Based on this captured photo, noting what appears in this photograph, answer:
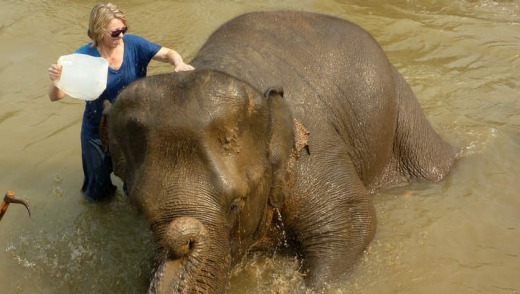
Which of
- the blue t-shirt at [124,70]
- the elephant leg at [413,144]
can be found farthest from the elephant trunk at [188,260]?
the elephant leg at [413,144]

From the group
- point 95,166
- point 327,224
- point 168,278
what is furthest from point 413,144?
point 168,278

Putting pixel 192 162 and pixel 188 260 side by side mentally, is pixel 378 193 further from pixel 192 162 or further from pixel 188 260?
pixel 188 260

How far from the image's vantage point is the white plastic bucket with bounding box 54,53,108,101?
376cm

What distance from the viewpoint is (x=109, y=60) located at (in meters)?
4.05

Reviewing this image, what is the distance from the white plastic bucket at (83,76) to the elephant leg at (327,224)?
1386 mm

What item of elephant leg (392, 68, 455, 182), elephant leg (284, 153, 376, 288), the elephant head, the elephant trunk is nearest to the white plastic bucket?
the elephant head

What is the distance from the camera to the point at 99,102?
4137 mm

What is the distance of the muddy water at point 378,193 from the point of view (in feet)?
13.4

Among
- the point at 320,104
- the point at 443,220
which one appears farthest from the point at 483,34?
the point at 320,104

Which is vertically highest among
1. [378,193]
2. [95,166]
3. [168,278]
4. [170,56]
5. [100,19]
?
[100,19]

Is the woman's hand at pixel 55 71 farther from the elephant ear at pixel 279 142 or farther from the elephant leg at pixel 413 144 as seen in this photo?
the elephant leg at pixel 413 144

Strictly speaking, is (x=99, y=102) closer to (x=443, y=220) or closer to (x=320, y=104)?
(x=320, y=104)

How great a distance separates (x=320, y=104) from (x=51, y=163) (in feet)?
8.77

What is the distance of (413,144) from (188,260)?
9.82 ft
